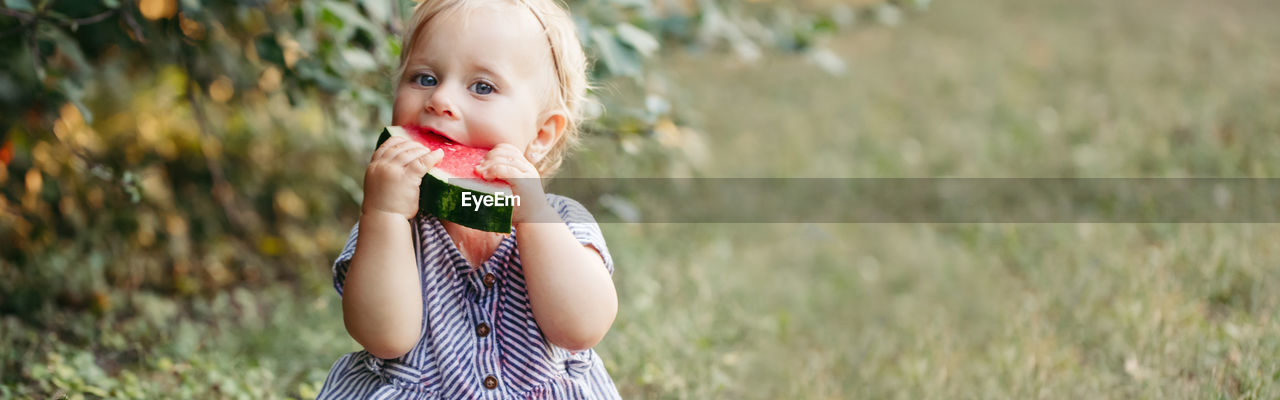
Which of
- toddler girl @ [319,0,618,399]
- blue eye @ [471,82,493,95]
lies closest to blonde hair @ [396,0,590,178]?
toddler girl @ [319,0,618,399]

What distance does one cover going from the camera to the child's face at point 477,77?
165cm

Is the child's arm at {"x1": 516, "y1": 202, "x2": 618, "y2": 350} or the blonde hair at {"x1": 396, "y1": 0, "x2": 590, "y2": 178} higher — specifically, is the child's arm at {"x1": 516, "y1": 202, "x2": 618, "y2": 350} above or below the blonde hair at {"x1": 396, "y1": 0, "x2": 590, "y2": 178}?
below

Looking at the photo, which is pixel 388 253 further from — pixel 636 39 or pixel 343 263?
pixel 636 39

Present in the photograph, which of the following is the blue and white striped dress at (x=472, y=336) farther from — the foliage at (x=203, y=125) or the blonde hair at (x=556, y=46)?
the foliage at (x=203, y=125)

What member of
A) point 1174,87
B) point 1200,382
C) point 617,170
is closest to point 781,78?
point 1174,87

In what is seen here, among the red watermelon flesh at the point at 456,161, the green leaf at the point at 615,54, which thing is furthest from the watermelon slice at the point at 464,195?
the green leaf at the point at 615,54

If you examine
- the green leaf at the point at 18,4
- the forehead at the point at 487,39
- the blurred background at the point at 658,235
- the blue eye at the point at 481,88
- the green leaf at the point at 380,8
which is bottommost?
the blurred background at the point at 658,235

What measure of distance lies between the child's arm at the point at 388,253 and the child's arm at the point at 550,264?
117 mm

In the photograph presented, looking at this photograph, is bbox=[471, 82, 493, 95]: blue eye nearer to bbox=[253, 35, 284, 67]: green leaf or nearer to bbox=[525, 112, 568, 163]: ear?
bbox=[525, 112, 568, 163]: ear

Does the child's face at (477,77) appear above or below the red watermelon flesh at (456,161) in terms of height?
above

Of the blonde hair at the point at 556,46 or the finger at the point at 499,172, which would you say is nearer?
the finger at the point at 499,172

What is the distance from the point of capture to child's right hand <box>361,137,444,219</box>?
1.58 meters

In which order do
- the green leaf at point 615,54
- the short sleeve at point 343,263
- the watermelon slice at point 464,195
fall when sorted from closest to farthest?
the watermelon slice at point 464,195 < the short sleeve at point 343,263 < the green leaf at point 615,54

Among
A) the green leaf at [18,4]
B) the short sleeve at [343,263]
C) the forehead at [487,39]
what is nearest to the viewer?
the forehead at [487,39]
